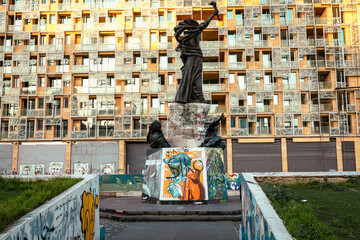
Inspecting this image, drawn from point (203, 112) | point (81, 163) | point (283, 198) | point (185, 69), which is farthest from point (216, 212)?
point (81, 163)

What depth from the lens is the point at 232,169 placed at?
1439 inches

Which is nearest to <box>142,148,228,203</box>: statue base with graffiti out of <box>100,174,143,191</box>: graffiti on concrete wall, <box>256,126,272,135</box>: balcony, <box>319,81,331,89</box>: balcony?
<box>100,174,143,191</box>: graffiti on concrete wall

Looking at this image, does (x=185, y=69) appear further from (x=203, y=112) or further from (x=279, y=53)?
(x=279, y=53)

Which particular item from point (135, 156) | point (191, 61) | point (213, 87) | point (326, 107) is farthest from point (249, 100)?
point (191, 61)

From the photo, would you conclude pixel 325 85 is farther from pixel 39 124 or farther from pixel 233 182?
pixel 39 124

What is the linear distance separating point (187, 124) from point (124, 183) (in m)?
8.79

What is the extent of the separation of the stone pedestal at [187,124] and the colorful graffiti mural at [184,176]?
92 centimetres

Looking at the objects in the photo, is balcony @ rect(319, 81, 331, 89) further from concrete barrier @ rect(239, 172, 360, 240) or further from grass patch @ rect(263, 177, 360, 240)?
grass patch @ rect(263, 177, 360, 240)

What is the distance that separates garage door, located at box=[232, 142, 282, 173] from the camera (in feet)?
120

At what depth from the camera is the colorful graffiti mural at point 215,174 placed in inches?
523

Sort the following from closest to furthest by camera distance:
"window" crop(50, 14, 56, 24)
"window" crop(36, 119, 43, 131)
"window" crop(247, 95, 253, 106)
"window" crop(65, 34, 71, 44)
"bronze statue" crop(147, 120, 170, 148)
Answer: "bronze statue" crop(147, 120, 170, 148), "window" crop(247, 95, 253, 106), "window" crop(36, 119, 43, 131), "window" crop(65, 34, 71, 44), "window" crop(50, 14, 56, 24)

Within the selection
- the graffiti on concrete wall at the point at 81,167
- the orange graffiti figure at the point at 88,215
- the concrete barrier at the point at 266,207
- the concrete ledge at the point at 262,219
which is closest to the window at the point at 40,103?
the graffiti on concrete wall at the point at 81,167

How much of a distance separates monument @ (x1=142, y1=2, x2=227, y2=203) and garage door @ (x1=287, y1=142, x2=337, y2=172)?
956 inches

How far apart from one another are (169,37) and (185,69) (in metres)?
25.0
